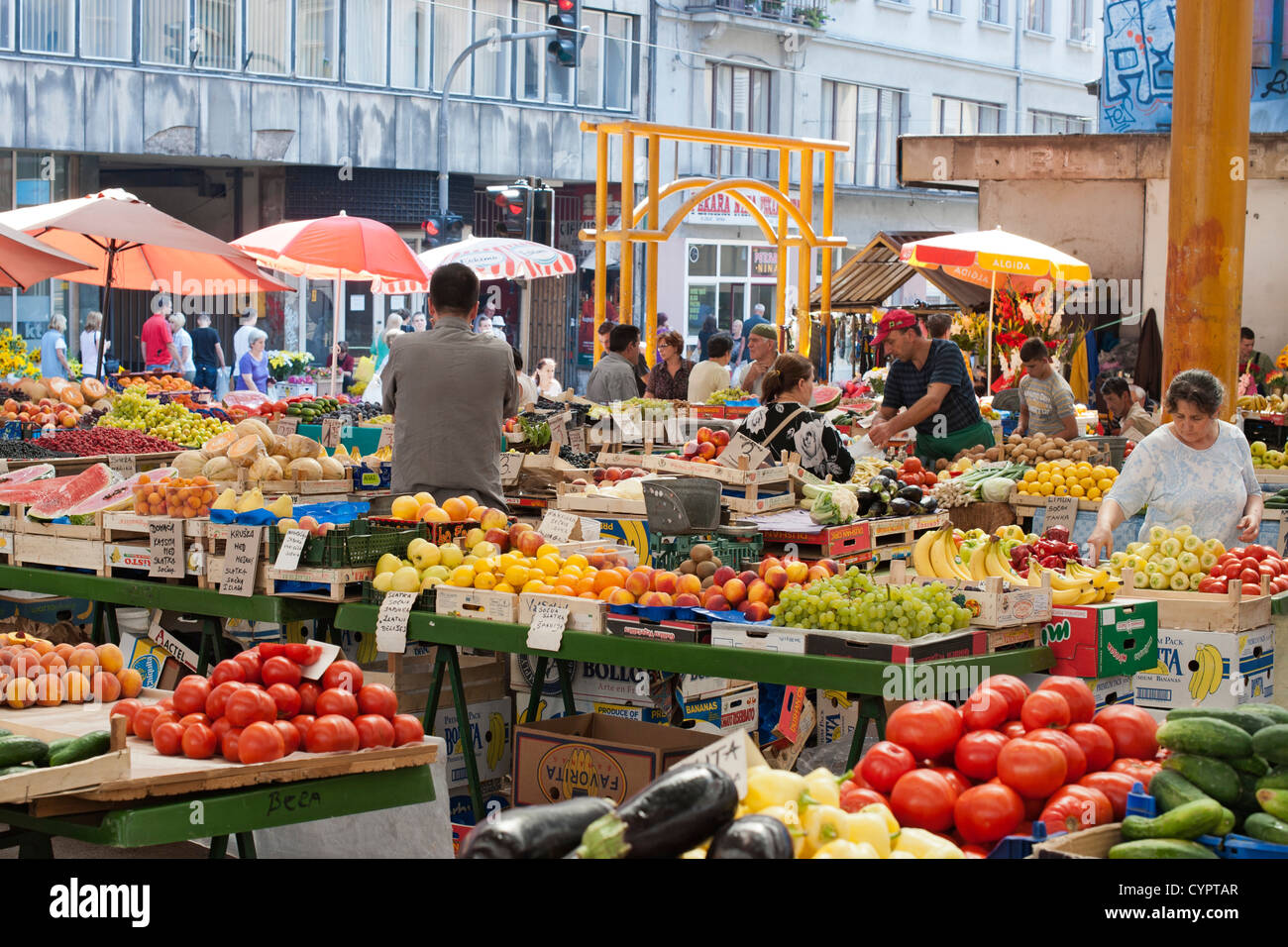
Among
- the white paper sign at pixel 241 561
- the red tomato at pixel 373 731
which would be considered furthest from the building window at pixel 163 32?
the red tomato at pixel 373 731

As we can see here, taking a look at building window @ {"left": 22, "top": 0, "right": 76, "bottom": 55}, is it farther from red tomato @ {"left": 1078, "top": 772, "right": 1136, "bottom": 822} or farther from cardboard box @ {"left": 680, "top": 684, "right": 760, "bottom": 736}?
red tomato @ {"left": 1078, "top": 772, "right": 1136, "bottom": 822}

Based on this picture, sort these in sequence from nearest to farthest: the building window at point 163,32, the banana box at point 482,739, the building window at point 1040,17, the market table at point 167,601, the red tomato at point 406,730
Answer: the red tomato at point 406,730 < the banana box at point 482,739 < the market table at point 167,601 < the building window at point 163,32 < the building window at point 1040,17

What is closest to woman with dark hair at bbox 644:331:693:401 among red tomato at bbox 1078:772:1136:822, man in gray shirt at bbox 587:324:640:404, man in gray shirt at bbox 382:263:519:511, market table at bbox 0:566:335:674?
man in gray shirt at bbox 587:324:640:404

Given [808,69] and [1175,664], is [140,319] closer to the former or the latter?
[808,69]

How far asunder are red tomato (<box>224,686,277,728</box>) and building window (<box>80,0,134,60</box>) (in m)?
23.2

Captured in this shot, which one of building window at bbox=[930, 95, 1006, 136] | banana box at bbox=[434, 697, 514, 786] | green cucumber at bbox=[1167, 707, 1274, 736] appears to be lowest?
banana box at bbox=[434, 697, 514, 786]

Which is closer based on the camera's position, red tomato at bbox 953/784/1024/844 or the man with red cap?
red tomato at bbox 953/784/1024/844

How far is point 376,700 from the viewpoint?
4.46 metres

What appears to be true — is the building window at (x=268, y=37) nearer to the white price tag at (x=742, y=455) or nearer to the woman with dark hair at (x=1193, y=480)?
the white price tag at (x=742, y=455)

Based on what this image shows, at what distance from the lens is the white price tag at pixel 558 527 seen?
20.8ft

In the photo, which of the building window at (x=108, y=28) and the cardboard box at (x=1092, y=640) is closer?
the cardboard box at (x=1092, y=640)

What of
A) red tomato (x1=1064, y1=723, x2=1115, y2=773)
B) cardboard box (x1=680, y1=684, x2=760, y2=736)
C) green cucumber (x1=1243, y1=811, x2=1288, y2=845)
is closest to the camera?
green cucumber (x1=1243, y1=811, x2=1288, y2=845)

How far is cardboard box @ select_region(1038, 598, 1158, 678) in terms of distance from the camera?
5219mm

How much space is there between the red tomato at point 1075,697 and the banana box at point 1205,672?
2126mm
